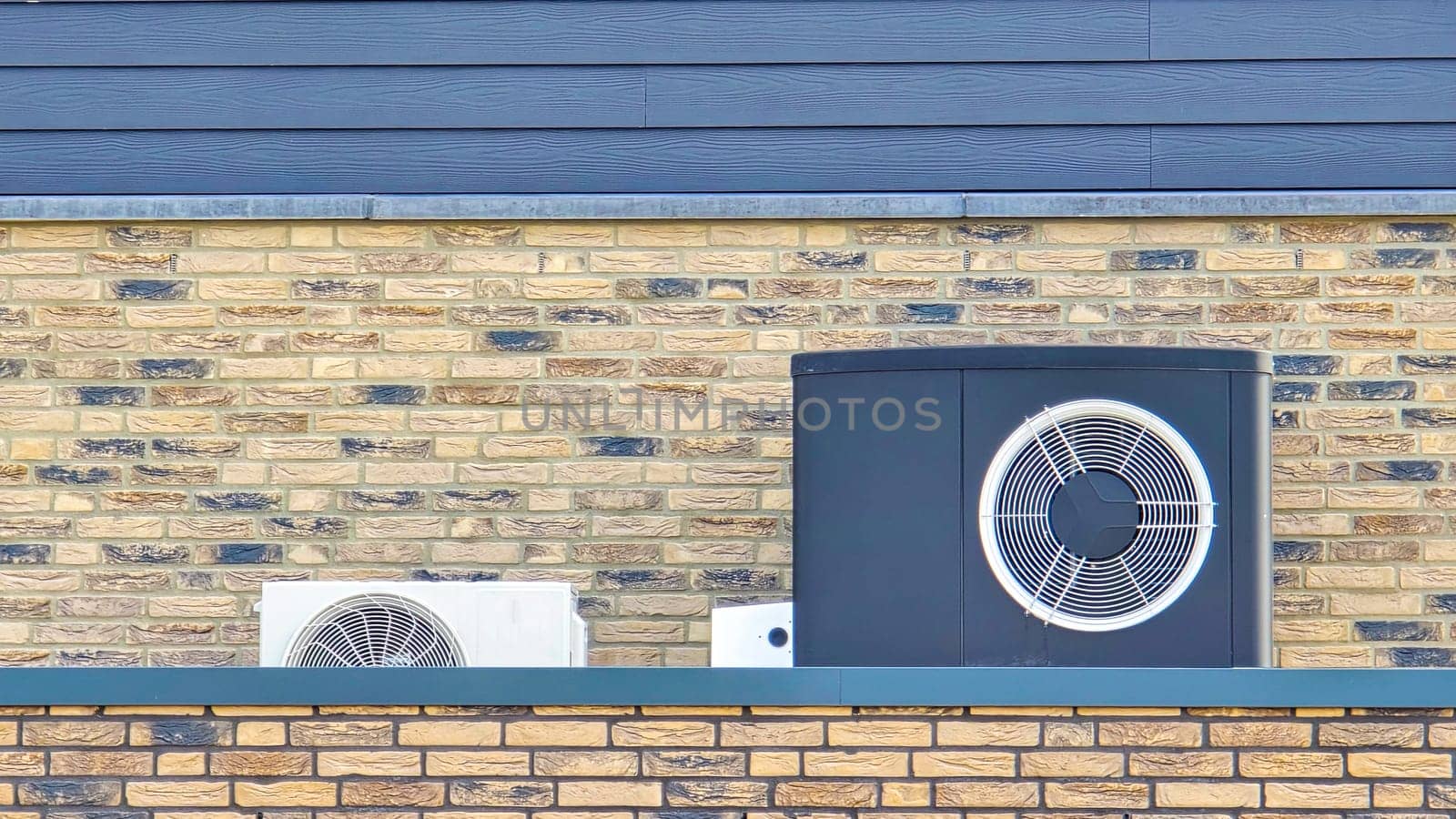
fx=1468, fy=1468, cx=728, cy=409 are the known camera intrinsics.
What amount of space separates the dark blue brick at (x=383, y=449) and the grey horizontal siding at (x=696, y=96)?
82 centimetres

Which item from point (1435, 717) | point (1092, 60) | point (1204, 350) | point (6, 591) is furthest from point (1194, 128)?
point (6, 591)

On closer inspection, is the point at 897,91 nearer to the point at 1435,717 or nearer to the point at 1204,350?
the point at 1204,350

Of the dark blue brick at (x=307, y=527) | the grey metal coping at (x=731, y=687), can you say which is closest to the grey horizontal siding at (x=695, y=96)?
the dark blue brick at (x=307, y=527)

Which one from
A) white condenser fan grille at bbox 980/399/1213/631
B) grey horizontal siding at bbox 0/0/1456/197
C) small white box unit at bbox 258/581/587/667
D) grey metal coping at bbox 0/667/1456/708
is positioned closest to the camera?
grey metal coping at bbox 0/667/1456/708

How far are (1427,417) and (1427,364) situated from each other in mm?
170

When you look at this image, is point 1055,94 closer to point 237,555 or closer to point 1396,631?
point 1396,631

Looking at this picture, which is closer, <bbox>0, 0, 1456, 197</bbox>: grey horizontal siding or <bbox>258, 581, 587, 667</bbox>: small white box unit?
<bbox>258, 581, 587, 667</bbox>: small white box unit

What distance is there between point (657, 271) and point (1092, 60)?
62.3 inches

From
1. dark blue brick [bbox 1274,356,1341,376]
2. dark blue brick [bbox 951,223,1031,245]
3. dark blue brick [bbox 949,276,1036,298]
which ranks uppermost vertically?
dark blue brick [bbox 951,223,1031,245]

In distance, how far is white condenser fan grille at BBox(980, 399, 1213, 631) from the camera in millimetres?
3242

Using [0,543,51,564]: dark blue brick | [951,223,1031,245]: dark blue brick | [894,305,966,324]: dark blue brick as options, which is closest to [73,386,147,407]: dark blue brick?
[0,543,51,564]: dark blue brick

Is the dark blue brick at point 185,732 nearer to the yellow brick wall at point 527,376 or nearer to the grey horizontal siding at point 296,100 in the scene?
the yellow brick wall at point 527,376

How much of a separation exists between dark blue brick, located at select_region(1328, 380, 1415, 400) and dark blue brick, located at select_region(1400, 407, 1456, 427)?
0.16ft

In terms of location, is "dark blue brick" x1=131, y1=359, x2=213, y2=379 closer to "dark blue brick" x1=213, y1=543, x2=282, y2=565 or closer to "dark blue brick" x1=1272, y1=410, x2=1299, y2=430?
"dark blue brick" x1=213, y1=543, x2=282, y2=565
